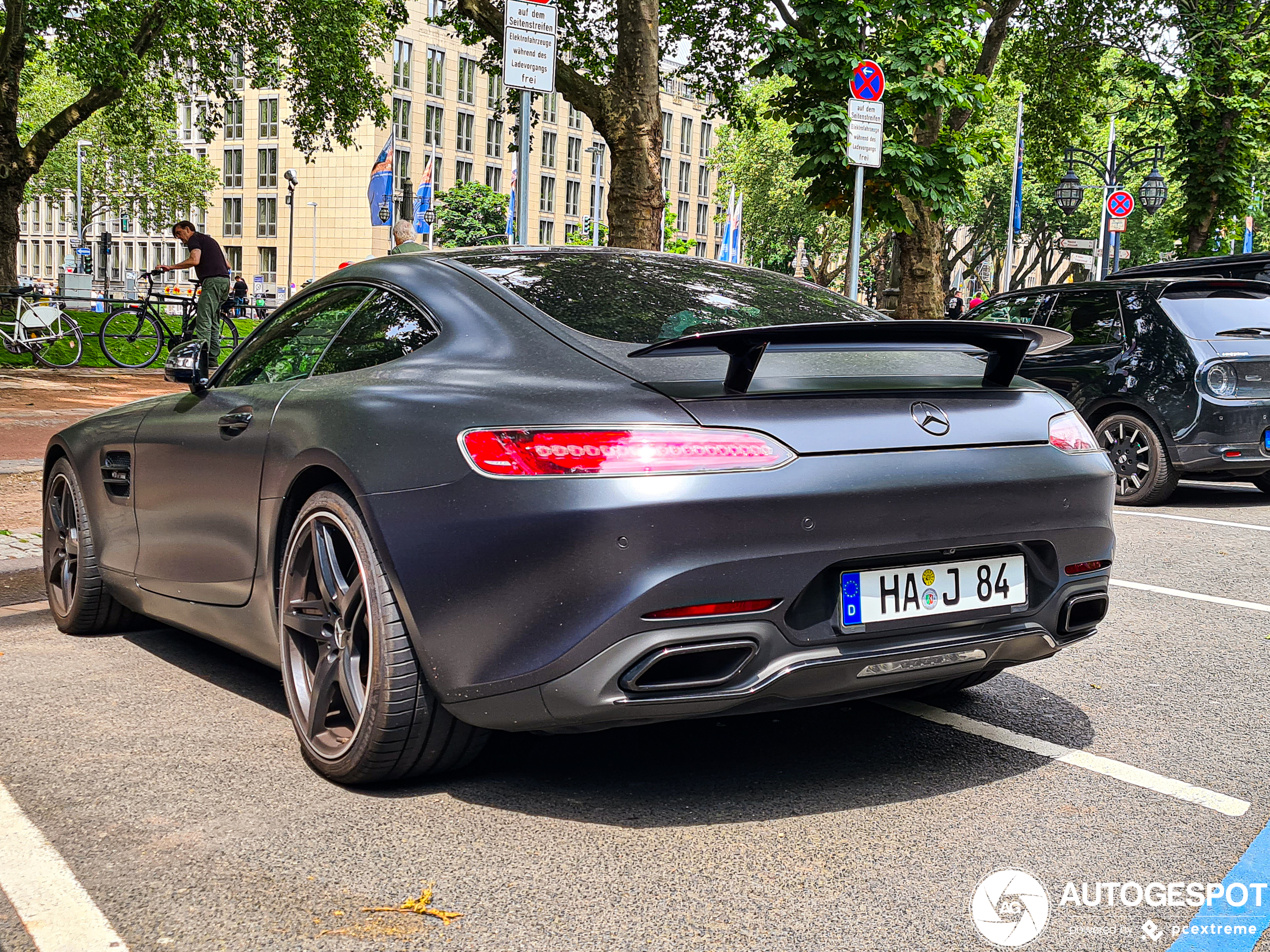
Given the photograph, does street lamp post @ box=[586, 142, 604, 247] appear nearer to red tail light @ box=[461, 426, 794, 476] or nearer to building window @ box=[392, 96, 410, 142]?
building window @ box=[392, 96, 410, 142]

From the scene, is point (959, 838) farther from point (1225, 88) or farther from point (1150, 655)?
point (1225, 88)

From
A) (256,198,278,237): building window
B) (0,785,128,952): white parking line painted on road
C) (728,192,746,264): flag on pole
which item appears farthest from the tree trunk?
(256,198,278,237): building window

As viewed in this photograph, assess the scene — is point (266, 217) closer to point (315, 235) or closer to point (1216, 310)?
point (315, 235)

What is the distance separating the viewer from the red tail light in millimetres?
2830

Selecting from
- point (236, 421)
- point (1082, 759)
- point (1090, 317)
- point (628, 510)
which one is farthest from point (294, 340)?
point (1090, 317)

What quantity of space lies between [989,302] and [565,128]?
7932 centimetres

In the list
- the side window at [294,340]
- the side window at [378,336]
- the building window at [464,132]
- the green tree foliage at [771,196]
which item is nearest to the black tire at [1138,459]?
the side window at [294,340]

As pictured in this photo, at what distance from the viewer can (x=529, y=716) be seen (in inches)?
116

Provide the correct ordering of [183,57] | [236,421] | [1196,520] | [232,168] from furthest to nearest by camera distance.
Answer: [232,168]
[183,57]
[1196,520]
[236,421]

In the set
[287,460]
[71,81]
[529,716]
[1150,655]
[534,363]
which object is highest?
[71,81]

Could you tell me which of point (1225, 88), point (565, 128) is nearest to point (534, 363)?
point (1225, 88)

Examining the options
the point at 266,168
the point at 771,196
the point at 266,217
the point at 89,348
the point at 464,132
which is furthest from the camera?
Answer: the point at 464,132

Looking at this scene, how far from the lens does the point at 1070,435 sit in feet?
11.4

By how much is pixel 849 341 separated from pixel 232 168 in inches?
3332
